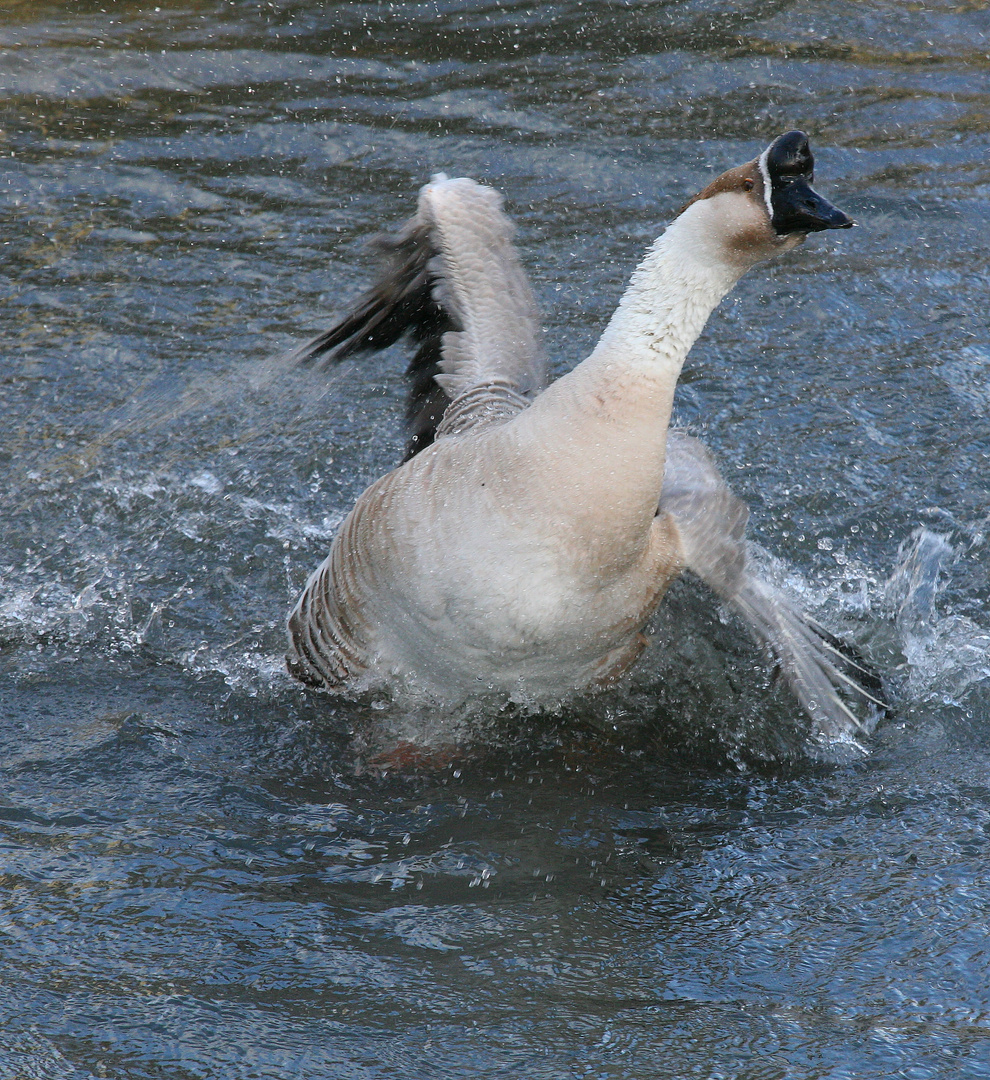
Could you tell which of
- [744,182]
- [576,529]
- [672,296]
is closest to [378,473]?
[576,529]

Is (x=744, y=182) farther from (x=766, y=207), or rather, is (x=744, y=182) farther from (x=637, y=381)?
(x=637, y=381)

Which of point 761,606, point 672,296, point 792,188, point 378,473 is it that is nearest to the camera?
point 792,188

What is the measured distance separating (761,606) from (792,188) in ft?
4.60

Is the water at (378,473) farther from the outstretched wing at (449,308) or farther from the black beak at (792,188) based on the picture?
the black beak at (792,188)

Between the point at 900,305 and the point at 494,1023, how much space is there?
5.35m

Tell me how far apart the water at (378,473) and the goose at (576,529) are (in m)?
0.35

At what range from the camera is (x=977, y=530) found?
5547mm

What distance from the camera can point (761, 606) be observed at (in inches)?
162

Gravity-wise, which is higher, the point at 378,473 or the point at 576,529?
the point at 576,529

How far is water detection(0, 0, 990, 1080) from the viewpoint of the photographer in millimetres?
3074

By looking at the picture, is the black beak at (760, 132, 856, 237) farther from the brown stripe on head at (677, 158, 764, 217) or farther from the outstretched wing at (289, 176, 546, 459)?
the outstretched wing at (289, 176, 546, 459)

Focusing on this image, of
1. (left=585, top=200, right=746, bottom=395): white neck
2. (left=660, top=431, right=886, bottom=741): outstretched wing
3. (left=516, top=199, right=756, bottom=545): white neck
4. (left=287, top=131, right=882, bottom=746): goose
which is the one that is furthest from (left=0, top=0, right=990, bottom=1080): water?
(left=585, top=200, right=746, bottom=395): white neck

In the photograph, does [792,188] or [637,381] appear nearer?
[792,188]

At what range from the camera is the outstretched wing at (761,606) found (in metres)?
4.05
